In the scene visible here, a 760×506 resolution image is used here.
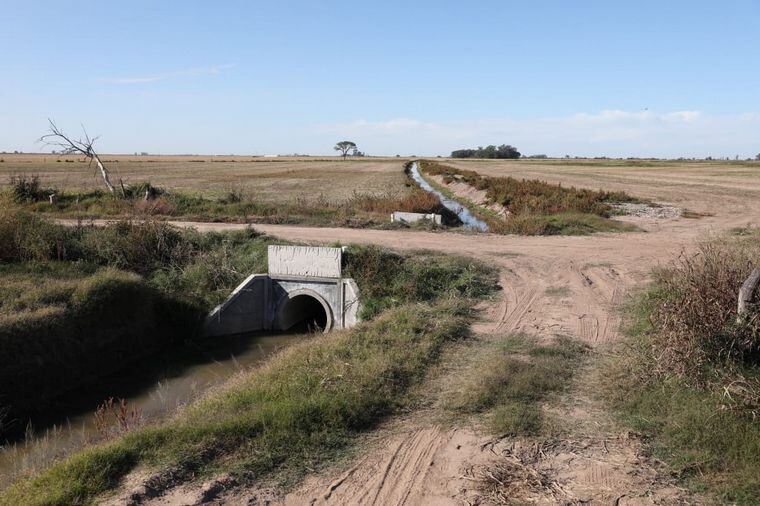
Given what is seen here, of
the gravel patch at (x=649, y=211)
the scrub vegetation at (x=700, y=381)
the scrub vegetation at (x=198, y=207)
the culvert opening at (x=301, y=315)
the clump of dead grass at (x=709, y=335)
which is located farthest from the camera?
the gravel patch at (x=649, y=211)

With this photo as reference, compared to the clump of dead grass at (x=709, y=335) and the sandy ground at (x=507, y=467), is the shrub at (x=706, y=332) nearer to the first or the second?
the clump of dead grass at (x=709, y=335)

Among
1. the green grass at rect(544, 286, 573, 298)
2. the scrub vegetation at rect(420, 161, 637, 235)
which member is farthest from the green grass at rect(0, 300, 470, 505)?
the scrub vegetation at rect(420, 161, 637, 235)

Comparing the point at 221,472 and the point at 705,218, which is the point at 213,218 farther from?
the point at 705,218

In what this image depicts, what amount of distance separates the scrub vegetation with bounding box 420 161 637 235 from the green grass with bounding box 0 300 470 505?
11689 mm

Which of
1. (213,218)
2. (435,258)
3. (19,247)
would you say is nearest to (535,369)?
(435,258)

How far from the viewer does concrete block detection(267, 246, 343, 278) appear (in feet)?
49.2

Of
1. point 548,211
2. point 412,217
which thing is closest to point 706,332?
point 412,217

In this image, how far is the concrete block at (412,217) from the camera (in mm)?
22642

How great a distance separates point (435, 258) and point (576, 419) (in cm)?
884

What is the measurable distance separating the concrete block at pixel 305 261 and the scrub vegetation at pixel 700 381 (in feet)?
26.3

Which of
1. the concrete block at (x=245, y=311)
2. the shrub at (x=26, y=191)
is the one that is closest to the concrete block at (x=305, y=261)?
the concrete block at (x=245, y=311)

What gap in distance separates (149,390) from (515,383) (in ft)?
26.0

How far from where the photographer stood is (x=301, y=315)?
57.3 ft

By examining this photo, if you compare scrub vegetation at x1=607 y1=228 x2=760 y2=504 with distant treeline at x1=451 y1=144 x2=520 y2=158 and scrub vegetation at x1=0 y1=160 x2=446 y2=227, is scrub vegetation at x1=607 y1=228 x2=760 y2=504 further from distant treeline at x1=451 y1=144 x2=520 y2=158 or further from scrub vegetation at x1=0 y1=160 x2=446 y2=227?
distant treeline at x1=451 y1=144 x2=520 y2=158
